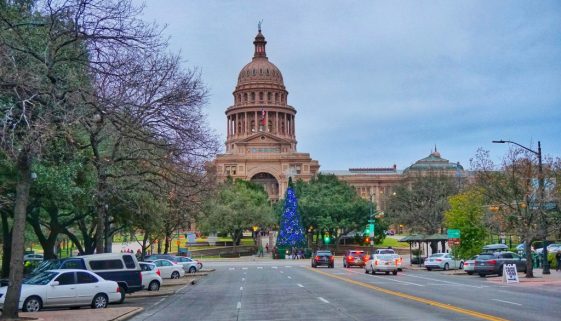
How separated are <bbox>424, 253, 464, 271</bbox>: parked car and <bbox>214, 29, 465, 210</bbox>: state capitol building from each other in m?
97.9

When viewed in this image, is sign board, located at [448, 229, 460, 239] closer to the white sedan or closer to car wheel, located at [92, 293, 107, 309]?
the white sedan


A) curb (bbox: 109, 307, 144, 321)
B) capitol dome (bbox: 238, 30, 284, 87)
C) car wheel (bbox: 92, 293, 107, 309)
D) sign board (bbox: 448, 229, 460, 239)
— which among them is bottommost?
curb (bbox: 109, 307, 144, 321)

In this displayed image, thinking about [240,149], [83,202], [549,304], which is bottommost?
[549,304]

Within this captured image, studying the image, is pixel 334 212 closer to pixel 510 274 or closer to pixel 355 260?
pixel 355 260

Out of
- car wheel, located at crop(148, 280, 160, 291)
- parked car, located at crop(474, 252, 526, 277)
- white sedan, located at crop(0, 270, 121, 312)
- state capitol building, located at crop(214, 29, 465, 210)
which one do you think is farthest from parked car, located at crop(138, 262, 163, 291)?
state capitol building, located at crop(214, 29, 465, 210)

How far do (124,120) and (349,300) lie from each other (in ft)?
31.0

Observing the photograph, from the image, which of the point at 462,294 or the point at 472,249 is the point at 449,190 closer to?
the point at 472,249

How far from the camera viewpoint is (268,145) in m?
158

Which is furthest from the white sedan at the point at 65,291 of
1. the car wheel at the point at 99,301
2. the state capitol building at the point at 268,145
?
the state capitol building at the point at 268,145

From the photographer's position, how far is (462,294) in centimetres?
2581

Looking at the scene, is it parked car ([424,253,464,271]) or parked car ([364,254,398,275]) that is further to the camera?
parked car ([424,253,464,271])

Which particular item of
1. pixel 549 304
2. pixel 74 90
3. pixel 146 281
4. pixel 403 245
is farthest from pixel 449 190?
pixel 74 90

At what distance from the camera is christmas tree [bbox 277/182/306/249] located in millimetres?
79500

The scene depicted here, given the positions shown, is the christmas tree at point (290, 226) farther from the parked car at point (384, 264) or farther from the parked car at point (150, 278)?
the parked car at point (150, 278)
